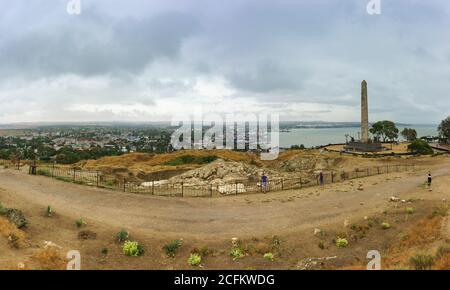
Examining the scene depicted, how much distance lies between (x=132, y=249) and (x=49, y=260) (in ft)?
9.35

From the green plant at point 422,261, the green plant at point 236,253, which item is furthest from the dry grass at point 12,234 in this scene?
the green plant at point 422,261

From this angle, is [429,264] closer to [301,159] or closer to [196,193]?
[196,193]

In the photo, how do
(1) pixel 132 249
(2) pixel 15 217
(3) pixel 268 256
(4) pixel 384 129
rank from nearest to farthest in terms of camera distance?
(3) pixel 268 256
(1) pixel 132 249
(2) pixel 15 217
(4) pixel 384 129

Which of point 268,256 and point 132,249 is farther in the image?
point 132,249

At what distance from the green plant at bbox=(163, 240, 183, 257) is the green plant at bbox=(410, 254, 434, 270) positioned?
8.25m

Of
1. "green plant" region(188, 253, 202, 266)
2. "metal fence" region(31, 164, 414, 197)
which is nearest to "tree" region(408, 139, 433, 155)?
"metal fence" region(31, 164, 414, 197)

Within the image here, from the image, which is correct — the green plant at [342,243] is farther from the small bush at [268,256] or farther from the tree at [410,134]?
the tree at [410,134]

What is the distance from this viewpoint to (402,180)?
2711cm

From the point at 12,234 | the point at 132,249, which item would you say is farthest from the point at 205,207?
the point at 12,234

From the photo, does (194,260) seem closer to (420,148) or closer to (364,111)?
(420,148)

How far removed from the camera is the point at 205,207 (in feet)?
61.3

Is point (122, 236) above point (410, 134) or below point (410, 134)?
below

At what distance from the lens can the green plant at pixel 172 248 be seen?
11.8 meters
